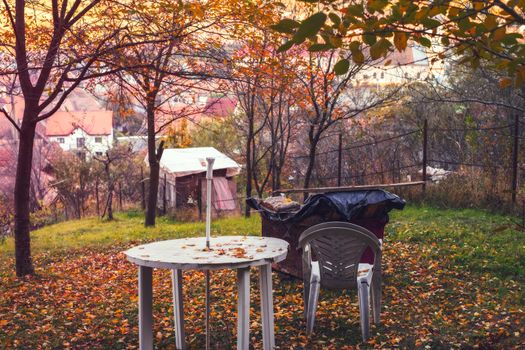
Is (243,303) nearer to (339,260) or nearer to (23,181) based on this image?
(339,260)

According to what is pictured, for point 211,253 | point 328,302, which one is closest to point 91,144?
point 328,302

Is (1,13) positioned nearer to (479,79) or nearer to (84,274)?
(84,274)

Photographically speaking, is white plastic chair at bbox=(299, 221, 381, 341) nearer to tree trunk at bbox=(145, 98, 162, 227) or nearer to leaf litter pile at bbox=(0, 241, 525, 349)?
leaf litter pile at bbox=(0, 241, 525, 349)

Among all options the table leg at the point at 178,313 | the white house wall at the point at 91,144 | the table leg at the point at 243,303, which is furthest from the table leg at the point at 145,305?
the white house wall at the point at 91,144

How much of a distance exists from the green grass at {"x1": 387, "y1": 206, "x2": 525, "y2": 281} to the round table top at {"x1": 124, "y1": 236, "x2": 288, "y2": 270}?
2.30 meters

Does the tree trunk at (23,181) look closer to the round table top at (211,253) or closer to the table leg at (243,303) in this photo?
the round table top at (211,253)

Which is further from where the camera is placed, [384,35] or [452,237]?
[452,237]

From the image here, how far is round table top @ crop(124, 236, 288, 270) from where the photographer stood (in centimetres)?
372

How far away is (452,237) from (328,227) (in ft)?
14.3

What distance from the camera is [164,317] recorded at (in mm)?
5621

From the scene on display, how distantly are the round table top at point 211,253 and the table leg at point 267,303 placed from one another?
0.16m

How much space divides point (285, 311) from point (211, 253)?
6.01 feet

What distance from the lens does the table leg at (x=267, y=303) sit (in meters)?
4.16

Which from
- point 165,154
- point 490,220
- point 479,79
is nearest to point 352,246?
point 490,220
